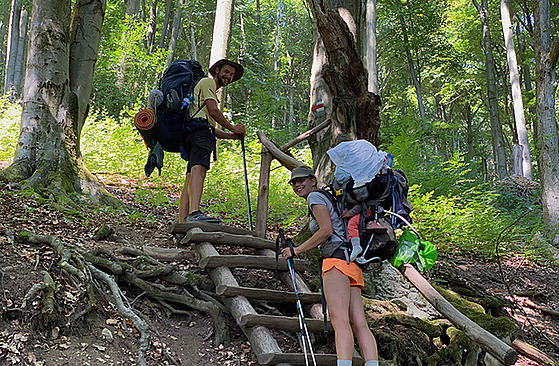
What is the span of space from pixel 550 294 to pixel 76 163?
7835 mm

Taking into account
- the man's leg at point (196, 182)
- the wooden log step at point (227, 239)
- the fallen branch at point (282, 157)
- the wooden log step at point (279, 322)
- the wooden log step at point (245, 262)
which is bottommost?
the wooden log step at point (279, 322)

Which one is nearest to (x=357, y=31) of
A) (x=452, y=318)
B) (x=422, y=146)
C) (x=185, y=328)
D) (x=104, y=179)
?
(x=452, y=318)

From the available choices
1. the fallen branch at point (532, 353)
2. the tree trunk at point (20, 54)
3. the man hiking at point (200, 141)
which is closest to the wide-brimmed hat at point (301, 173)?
the man hiking at point (200, 141)

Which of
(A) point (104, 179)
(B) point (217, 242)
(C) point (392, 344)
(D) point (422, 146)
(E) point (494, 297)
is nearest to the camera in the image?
(C) point (392, 344)

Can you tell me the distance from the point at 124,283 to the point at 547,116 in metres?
10.3

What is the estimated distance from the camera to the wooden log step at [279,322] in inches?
144

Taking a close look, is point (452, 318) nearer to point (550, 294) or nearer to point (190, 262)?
point (190, 262)

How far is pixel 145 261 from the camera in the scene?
175 inches

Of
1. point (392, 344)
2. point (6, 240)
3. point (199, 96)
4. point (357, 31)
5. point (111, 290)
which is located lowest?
point (392, 344)

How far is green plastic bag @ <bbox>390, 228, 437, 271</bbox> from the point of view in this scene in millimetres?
3463

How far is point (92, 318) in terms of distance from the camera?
3484 millimetres

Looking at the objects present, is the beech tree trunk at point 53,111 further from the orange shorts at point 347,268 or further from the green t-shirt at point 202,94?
the orange shorts at point 347,268

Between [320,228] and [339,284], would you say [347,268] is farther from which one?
[320,228]

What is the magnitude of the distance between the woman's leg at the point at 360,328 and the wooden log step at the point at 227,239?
1686 mm
